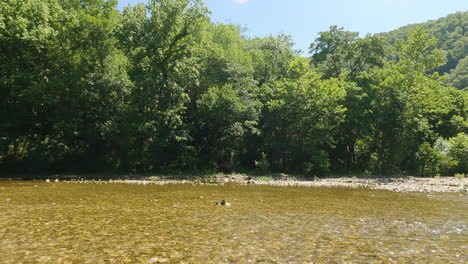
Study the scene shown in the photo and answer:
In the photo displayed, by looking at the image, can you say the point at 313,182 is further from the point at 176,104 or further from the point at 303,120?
the point at 176,104

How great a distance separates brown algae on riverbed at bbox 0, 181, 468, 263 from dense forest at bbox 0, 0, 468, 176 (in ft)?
55.0

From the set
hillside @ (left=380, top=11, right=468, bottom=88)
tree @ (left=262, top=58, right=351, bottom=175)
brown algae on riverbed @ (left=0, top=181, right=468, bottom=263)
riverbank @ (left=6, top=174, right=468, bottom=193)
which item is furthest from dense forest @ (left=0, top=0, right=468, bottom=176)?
hillside @ (left=380, top=11, right=468, bottom=88)

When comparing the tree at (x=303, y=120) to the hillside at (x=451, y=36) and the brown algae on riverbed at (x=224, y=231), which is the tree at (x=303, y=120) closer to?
the brown algae on riverbed at (x=224, y=231)

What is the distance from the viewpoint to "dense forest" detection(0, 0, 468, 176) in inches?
1153

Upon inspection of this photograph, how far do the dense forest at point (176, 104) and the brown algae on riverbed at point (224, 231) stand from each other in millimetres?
16770

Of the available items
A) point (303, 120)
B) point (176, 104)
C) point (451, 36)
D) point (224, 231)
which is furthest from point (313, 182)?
point (451, 36)

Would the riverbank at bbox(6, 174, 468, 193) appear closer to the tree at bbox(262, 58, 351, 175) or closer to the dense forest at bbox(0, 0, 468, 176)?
the tree at bbox(262, 58, 351, 175)

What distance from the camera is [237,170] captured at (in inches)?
1341

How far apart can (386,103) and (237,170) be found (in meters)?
17.1

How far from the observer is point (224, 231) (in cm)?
895

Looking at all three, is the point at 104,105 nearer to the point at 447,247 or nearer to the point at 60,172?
the point at 60,172

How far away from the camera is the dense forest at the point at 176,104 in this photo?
29.3 metres

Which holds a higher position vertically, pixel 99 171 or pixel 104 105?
pixel 104 105

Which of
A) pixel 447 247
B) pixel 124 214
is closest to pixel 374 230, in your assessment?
pixel 447 247
